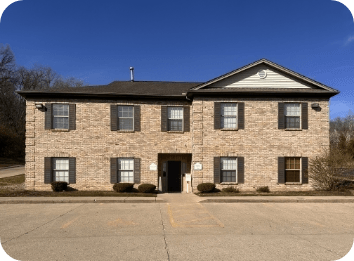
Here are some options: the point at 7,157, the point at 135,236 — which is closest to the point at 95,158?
the point at 135,236

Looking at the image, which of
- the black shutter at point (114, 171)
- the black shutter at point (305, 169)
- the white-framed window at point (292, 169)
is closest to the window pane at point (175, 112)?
the black shutter at point (114, 171)

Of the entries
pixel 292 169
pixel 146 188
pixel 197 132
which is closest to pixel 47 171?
pixel 146 188

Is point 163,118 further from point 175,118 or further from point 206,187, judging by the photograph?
point 206,187

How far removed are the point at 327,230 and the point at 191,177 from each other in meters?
8.25

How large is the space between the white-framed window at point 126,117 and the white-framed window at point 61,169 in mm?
3965

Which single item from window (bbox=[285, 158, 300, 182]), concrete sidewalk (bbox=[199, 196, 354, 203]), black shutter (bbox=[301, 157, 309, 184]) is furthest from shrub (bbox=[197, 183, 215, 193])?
black shutter (bbox=[301, 157, 309, 184])

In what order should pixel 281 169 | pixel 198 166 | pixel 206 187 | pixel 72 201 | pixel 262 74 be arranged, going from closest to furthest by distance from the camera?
pixel 72 201 < pixel 206 187 < pixel 198 166 < pixel 281 169 < pixel 262 74

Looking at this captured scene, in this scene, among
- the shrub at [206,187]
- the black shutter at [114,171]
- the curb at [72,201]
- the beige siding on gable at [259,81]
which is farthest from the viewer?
the beige siding on gable at [259,81]

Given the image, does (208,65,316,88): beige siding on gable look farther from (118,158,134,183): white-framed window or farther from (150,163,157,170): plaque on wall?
(118,158,134,183): white-framed window

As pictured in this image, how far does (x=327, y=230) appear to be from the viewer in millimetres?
7023

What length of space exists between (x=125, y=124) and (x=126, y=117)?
45 cm

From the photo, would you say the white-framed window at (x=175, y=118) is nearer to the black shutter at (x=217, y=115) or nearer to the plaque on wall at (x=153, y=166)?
the black shutter at (x=217, y=115)

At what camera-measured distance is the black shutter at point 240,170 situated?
533 inches

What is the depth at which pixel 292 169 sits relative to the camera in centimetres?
1386
